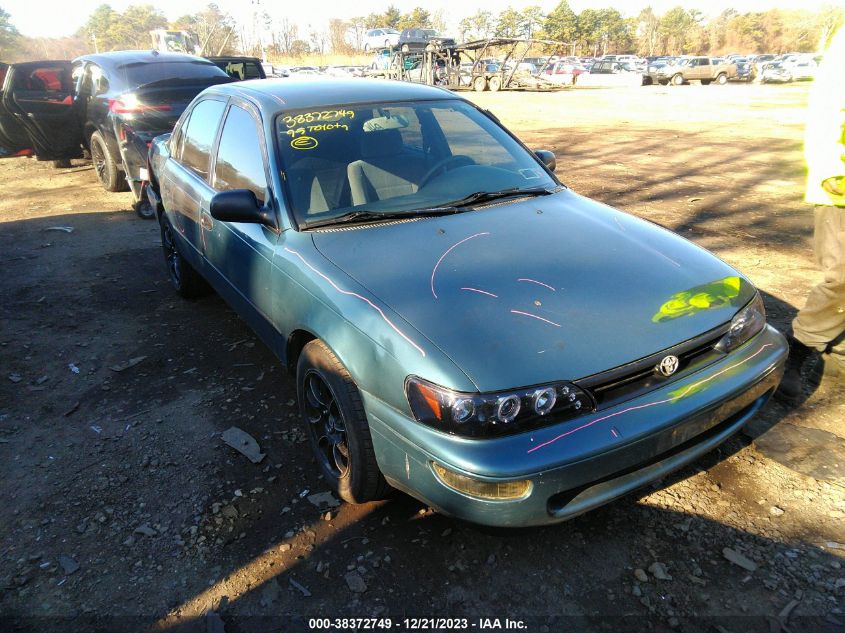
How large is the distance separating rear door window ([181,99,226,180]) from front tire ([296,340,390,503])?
1816 mm

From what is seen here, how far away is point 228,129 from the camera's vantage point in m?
3.41

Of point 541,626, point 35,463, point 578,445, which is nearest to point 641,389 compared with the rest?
point 578,445

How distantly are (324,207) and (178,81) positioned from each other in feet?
19.8

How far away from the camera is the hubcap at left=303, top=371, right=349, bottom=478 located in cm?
248

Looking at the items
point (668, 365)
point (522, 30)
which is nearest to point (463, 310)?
point (668, 365)

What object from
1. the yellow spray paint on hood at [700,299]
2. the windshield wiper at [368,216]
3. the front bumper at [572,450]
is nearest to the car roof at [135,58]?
the windshield wiper at [368,216]

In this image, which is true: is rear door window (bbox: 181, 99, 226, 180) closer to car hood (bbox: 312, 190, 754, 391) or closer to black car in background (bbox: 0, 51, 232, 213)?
car hood (bbox: 312, 190, 754, 391)

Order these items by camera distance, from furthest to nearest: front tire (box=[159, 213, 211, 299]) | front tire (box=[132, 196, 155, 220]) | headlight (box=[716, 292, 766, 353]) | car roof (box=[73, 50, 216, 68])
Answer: car roof (box=[73, 50, 216, 68])
front tire (box=[132, 196, 155, 220])
front tire (box=[159, 213, 211, 299])
headlight (box=[716, 292, 766, 353])

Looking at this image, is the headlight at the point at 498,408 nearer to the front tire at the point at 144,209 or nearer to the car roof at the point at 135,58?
the front tire at the point at 144,209

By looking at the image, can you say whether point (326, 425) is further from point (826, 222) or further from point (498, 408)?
point (826, 222)

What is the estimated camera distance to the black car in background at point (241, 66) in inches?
435

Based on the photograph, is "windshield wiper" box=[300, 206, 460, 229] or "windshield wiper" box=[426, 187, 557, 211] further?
"windshield wiper" box=[426, 187, 557, 211]

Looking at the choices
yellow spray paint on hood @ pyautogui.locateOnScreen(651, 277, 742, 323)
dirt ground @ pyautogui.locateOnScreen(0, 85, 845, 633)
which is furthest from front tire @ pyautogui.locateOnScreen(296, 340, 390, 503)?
yellow spray paint on hood @ pyautogui.locateOnScreen(651, 277, 742, 323)

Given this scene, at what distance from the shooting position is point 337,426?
2471 millimetres
